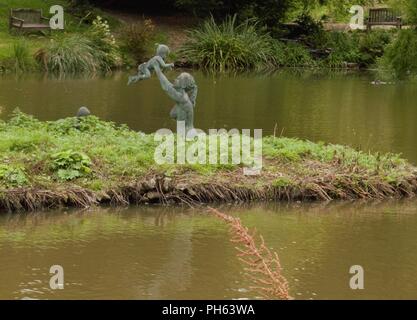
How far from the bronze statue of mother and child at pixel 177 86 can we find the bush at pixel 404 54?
809 centimetres

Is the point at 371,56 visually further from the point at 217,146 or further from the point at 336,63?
the point at 217,146

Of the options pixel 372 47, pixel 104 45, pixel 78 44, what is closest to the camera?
pixel 78 44

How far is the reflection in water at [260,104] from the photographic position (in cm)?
1928

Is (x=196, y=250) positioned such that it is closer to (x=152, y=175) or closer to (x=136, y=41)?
(x=152, y=175)

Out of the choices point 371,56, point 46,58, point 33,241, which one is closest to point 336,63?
point 371,56

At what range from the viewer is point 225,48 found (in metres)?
31.5

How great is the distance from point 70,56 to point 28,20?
13.5ft

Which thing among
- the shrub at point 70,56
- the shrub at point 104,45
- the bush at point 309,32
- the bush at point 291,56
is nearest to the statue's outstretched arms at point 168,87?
the shrub at point 70,56

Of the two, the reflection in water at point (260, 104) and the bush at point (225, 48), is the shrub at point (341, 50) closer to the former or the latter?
the bush at point (225, 48)

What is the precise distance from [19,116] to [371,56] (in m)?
20.8

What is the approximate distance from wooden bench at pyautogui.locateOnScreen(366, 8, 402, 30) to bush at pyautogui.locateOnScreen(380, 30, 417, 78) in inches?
622

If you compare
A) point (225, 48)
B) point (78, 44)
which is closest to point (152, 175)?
point (78, 44)

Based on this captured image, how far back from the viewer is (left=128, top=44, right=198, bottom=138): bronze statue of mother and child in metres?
14.5

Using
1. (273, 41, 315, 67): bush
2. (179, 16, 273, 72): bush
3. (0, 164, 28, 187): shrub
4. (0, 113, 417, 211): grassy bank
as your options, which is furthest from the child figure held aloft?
(273, 41, 315, 67): bush
